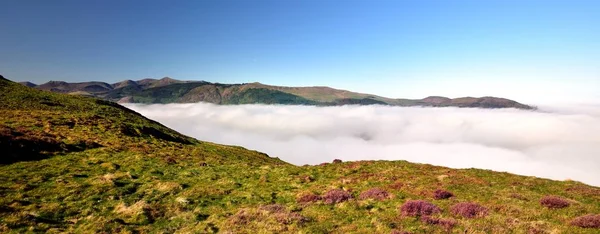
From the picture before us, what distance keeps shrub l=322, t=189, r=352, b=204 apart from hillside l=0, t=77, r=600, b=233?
0.08 m

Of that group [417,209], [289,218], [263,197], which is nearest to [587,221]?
[417,209]

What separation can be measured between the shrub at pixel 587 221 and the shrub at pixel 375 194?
30.8 feet

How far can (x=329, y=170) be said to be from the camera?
3066cm

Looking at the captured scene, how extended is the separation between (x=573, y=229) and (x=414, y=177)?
12.4m

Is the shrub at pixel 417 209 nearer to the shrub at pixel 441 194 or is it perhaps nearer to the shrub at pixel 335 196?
the shrub at pixel 441 194

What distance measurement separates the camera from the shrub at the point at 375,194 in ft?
64.7

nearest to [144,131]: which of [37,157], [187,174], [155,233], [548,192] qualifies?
[37,157]

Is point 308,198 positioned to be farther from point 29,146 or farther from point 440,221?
point 29,146

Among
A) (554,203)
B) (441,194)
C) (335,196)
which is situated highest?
(554,203)

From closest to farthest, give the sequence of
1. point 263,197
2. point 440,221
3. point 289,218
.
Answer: point 440,221
point 289,218
point 263,197

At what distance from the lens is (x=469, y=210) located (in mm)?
16234

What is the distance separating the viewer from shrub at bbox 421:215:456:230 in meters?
14.2

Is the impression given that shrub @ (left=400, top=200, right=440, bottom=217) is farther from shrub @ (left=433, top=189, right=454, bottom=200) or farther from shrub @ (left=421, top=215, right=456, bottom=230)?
shrub @ (left=433, top=189, right=454, bottom=200)

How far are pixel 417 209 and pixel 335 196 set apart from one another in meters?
5.35
